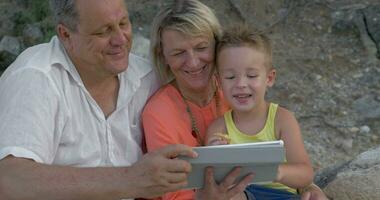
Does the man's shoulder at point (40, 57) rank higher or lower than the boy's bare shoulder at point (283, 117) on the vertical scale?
higher

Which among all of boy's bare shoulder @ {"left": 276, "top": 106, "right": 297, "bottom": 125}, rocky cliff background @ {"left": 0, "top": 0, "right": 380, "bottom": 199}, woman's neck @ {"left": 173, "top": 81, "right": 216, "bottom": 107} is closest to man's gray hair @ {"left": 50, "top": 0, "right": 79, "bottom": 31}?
woman's neck @ {"left": 173, "top": 81, "right": 216, "bottom": 107}

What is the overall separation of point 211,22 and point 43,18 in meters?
3.88

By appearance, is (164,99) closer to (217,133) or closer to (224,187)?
(217,133)

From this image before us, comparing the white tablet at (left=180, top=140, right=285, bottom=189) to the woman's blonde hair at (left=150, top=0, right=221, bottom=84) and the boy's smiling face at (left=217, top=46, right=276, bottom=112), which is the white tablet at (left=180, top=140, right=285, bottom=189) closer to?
the boy's smiling face at (left=217, top=46, right=276, bottom=112)

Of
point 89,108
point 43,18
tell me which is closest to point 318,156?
point 89,108

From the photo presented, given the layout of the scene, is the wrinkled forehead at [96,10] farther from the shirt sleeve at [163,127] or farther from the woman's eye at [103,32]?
the shirt sleeve at [163,127]

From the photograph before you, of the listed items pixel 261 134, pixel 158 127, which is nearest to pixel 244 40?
pixel 261 134

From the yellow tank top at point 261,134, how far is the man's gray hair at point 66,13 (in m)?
0.70

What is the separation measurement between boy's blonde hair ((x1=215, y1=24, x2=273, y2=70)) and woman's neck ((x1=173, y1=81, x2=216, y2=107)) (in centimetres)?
18

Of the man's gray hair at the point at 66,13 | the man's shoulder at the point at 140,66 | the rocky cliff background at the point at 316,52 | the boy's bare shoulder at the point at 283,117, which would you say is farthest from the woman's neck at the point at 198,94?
the rocky cliff background at the point at 316,52

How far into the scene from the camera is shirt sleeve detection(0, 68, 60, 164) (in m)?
2.60

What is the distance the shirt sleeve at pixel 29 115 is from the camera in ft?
8.52

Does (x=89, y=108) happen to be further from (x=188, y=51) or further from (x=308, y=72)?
(x=308, y=72)

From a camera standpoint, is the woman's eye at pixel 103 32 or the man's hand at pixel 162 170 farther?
the woman's eye at pixel 103 32
